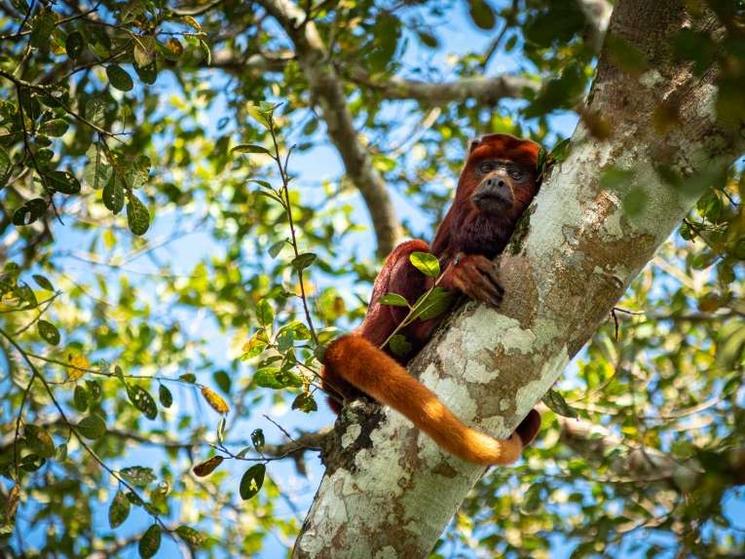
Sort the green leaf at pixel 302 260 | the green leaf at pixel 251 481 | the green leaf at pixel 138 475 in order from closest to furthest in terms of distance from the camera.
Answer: the green leaf at pixel 302 260
the green leaf at pixel 251 481
the green leaf at pixel 138 475

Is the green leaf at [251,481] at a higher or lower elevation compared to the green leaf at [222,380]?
lower

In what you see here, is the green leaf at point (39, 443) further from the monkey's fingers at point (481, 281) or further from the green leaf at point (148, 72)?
the monkey's fingers at point (481, 281)

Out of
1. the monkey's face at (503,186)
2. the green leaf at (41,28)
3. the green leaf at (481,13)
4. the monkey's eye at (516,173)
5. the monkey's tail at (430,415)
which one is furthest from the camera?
the monkey's eye at (516,173)

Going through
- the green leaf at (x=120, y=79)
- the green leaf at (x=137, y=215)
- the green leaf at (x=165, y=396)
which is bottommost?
the green leaf at (x=165, y=396)

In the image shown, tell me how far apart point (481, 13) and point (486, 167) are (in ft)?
8.16

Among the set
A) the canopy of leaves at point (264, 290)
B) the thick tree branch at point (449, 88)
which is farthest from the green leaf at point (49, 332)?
the thick tree branch at point (449, 88)

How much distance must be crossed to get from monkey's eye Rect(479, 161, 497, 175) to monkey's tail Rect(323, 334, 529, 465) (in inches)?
66.2

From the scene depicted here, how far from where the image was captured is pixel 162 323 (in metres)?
6.64

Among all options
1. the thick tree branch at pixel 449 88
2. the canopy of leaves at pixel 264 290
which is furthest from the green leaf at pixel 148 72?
Answer: the thick tree branch at pixel 449 88

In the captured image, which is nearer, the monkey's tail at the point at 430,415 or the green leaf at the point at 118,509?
the monkey's tail at the point at 430,415

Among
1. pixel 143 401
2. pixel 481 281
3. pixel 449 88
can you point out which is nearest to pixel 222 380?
pixel 143 401

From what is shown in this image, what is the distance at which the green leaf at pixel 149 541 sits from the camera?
9.27ft

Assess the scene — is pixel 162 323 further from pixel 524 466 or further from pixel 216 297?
pixel 524 466

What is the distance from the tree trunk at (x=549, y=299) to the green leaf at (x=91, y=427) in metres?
1.00
